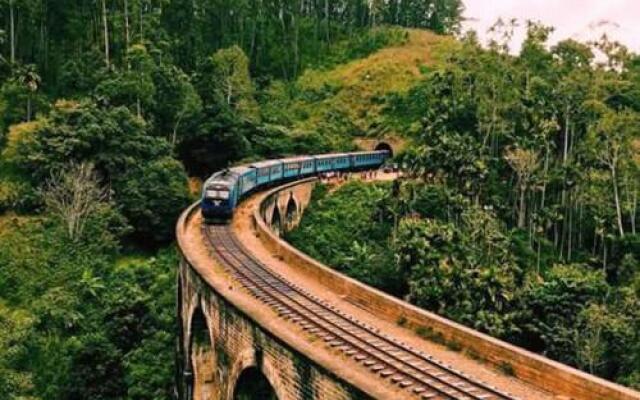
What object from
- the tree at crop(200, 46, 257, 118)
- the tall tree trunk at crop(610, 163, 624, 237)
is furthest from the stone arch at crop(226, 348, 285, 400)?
the tree at crop(200, 46, 257, 118)

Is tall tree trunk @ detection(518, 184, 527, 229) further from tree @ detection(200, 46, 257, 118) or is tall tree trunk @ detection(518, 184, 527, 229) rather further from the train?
tree @ detection(200, 46, 257, 118)

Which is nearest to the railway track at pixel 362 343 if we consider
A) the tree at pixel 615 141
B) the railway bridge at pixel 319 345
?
the railway bridge at pixel 319 345

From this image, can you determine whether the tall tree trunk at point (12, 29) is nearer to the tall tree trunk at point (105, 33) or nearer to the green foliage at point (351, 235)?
the tall tree trunk at point (105, 33)

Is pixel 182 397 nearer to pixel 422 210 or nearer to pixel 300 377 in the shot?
pixel 300 377

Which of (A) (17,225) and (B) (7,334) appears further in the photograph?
(A) (17,225)

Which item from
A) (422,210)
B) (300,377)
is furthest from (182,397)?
(422,210)

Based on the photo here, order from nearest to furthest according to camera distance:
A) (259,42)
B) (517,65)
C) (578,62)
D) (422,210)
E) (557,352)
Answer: (557,352) → (422,210) → (578,62) → (517,65) → (259,42)
